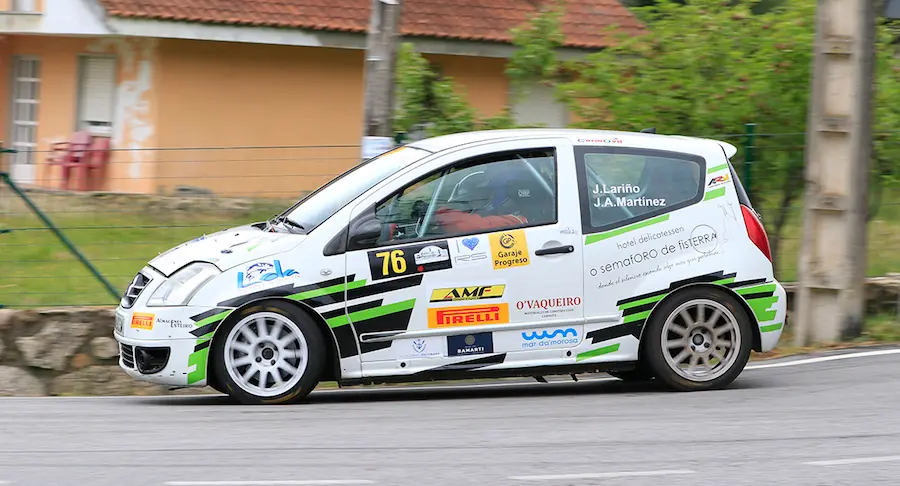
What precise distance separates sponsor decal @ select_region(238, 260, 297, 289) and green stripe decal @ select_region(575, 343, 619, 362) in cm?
196

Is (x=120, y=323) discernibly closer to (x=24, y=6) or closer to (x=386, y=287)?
(x=386, y=287)

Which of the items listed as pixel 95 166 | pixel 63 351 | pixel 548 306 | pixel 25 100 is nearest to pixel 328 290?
Answer: pixel 548 306

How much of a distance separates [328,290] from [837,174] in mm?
4723

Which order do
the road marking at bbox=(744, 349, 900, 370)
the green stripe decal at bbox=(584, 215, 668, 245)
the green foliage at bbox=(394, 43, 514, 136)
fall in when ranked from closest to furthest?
the green stripe decal at bbox=(584, 215, 668, 245), the road marking at bbox=(744, 349, 900, 370), the green foliage at bbox=(394, 43, 514, 136)

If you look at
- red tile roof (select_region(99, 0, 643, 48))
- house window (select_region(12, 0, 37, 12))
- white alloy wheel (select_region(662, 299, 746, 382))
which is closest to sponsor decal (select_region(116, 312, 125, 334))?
white alloy wheel (select_region(662, 299, 746, 382))

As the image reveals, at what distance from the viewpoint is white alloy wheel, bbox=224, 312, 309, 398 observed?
8.36 metres

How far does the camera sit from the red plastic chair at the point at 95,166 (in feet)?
41.3

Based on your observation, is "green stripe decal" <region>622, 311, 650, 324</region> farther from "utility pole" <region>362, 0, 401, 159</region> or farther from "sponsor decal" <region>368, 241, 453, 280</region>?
"utility pole" <region>362, 0, 401, 159</region>

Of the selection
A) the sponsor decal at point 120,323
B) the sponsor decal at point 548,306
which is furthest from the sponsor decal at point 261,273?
the sponsor decal at point 548,306

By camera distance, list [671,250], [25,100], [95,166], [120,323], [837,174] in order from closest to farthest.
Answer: [120,323], [671,250], [837,174], [95,166], [25,100]

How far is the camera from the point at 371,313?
846 centimetres

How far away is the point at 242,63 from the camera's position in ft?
66.0

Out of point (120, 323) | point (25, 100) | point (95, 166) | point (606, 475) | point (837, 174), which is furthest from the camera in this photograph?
point (25, 100)

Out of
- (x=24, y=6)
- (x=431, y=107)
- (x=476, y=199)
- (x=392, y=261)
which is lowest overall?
(x=392, y=261)
